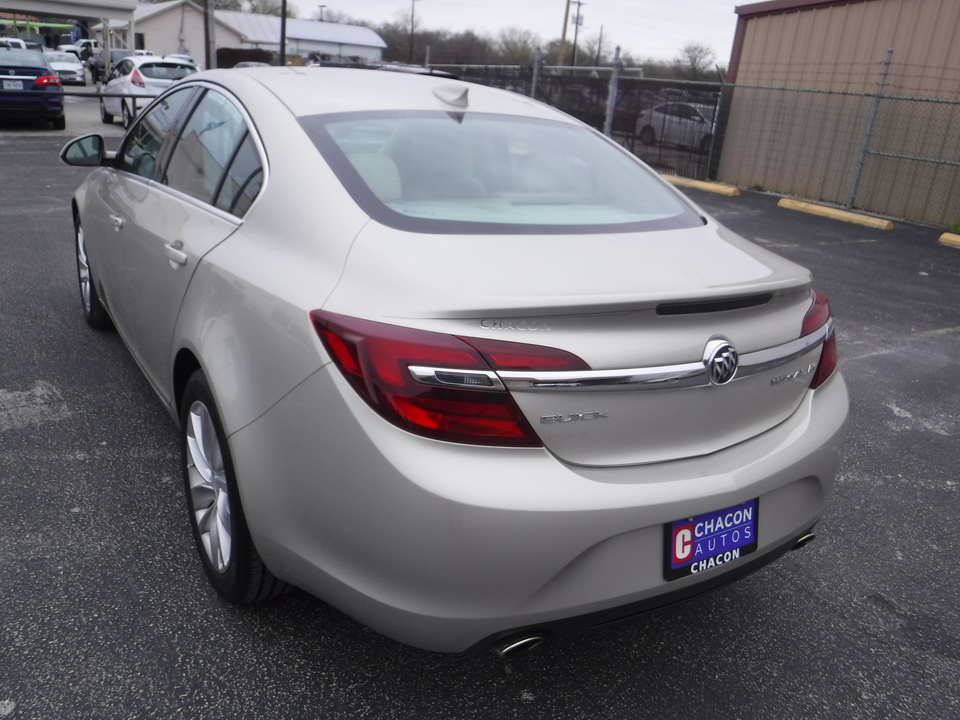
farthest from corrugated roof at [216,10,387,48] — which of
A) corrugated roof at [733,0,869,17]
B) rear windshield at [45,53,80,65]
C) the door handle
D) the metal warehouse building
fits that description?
the door handle

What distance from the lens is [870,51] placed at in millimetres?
13141

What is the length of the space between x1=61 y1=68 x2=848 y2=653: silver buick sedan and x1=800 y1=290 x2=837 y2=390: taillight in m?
0.01

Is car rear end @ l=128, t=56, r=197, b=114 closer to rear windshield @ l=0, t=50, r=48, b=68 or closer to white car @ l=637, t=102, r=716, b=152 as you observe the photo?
rear windshield @ l=0, t=50, r=48, b=68

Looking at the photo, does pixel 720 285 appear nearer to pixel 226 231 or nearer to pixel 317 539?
pixel 317 539

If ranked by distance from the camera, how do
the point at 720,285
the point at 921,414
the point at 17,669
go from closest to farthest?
the point at 720,285
the point at 17,669
the point at 921,414

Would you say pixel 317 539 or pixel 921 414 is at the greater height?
pixel 317 539

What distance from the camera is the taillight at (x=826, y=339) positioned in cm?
Result: 225

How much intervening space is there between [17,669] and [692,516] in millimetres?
1796

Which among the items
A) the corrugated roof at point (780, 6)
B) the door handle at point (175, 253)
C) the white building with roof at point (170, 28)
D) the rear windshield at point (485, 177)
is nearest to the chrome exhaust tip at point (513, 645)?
the rear windshield at point (485, 177)

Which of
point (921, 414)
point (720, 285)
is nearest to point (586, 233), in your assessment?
point (720, 285)

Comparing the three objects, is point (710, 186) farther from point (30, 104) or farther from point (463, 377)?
point (463, 377)

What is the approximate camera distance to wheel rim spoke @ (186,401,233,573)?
92.8 inches

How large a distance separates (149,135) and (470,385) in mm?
2630

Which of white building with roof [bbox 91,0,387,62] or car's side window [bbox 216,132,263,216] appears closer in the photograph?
car's side window [bbox 216,132,263,216]
